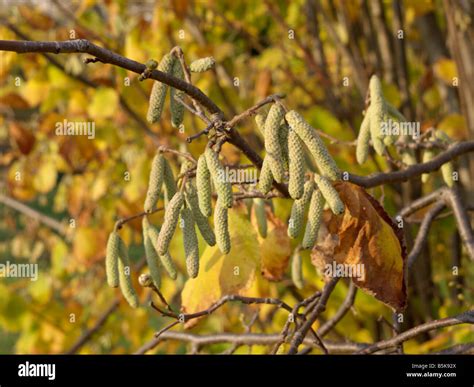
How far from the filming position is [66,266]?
133 inches

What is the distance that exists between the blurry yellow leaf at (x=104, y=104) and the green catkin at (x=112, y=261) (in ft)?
4.48

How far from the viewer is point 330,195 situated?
3.98 feet

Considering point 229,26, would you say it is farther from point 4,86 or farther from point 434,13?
point 4,86

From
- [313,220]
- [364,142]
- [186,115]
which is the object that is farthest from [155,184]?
[186,115]

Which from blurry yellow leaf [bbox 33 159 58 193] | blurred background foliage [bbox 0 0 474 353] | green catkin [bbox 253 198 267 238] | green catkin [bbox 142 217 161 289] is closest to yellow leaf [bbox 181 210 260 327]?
green catkin [bbox 253 198 267 238]

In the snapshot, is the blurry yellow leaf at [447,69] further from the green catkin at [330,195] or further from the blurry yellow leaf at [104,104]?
the green catkin at [330,195]

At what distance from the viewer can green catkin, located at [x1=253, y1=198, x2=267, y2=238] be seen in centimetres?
155

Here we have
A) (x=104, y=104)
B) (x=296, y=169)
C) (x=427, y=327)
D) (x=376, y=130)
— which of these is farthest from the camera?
(x=104, y=104)

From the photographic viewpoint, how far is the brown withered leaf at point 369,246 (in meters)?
1.34

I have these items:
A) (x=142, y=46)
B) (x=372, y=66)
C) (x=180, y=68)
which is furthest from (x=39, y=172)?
(x=180, y=68)

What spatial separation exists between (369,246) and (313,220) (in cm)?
17

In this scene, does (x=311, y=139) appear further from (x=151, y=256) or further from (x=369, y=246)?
(x=151, y=256)

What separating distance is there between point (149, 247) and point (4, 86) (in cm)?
277

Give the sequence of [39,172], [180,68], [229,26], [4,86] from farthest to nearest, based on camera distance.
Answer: [4,86] < [39,172] < [229,26] < [180,68]
